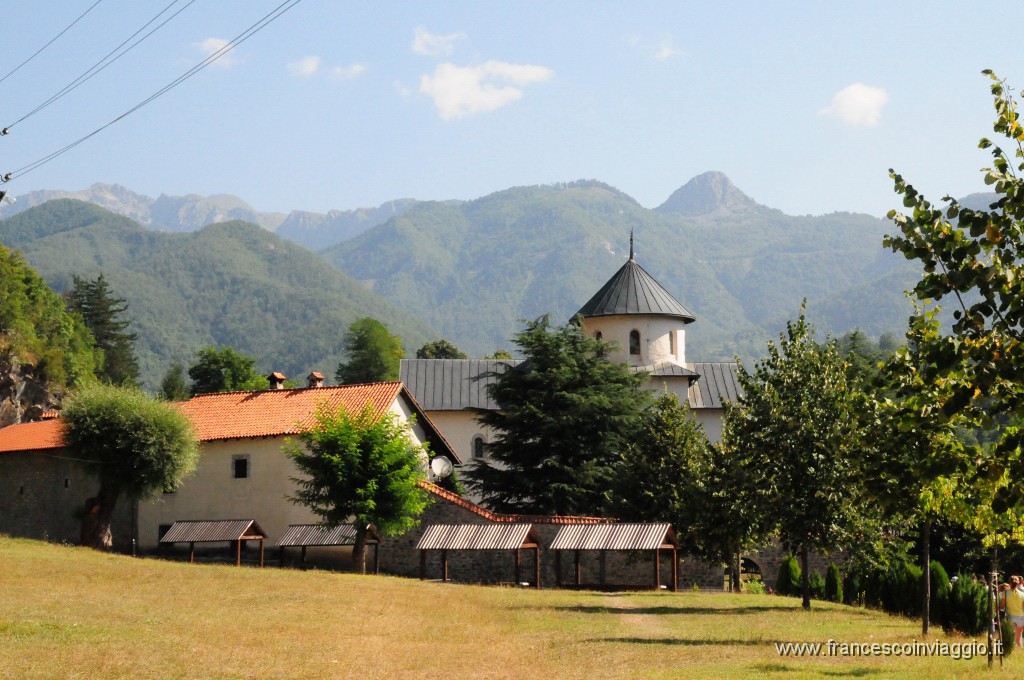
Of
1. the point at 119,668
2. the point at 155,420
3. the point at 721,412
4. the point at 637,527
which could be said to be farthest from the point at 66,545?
the point at 721,412

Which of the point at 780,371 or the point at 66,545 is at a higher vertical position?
the point at 780,371

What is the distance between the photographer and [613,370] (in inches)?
1934

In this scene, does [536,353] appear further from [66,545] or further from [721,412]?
[66,545]

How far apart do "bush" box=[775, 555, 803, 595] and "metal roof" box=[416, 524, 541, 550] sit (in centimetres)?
1117

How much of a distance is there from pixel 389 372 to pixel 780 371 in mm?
88801

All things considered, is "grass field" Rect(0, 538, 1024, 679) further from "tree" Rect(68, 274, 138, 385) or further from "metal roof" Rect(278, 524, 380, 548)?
"tree" Rect(68, 274, 138, 385)

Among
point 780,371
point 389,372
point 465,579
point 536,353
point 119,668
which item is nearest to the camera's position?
point 119,668

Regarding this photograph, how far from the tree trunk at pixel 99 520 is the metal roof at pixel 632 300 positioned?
27489 mm

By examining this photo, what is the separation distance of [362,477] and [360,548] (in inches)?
99.4

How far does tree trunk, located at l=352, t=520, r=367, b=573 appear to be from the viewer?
37.3 metres

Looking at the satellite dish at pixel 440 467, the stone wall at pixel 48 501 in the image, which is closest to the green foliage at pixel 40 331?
the stone wall at pixel 48 501

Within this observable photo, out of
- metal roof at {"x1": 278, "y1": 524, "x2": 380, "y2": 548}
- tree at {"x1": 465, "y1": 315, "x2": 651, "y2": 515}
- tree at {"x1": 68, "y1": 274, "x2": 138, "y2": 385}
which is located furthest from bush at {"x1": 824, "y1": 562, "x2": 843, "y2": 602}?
tree at {"x1": 68, "y1": 274, "x2": 138, "y2": 385}

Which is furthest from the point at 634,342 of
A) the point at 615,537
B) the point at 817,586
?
the point at 615,537

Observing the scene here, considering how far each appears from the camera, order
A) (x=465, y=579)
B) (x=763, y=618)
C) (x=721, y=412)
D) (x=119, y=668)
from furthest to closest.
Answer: (x=721, y=412)
(x=465, y=579)
(x=763, y=618)
(x=119, y=668)
